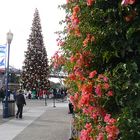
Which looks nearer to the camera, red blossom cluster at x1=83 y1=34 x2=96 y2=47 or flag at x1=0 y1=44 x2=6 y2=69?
red blossom cluster at x1=83 y1=34 x2=96 y2=47

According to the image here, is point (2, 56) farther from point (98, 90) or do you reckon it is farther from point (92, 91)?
point (98, 90)

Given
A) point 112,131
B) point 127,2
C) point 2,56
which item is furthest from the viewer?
point 2,56

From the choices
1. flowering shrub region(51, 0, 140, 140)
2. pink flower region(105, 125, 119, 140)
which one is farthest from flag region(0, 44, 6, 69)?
pink flower region(105, 125, 119, 140)

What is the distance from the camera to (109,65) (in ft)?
16.6

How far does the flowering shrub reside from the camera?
15.2 feet

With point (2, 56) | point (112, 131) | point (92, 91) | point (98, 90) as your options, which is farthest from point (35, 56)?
point (112, 131)

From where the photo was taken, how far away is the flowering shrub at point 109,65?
463 centimetres

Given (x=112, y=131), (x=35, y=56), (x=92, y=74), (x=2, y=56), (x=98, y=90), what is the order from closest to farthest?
(x=112, y=131)
(x=98, y=90)
(x=92, y=74)
(x=2, y=56)
(x=35, y=56)

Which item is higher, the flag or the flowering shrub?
the flag

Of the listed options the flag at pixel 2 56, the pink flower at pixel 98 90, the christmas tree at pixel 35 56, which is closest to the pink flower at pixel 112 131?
the pink flower at pixel 98 90

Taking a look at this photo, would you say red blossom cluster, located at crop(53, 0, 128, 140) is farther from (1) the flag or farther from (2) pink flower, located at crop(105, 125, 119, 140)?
(1) the flag

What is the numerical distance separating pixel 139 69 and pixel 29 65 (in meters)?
74.8

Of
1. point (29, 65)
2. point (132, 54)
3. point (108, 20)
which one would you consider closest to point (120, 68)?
point (132, 54)

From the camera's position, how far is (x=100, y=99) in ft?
16.4
